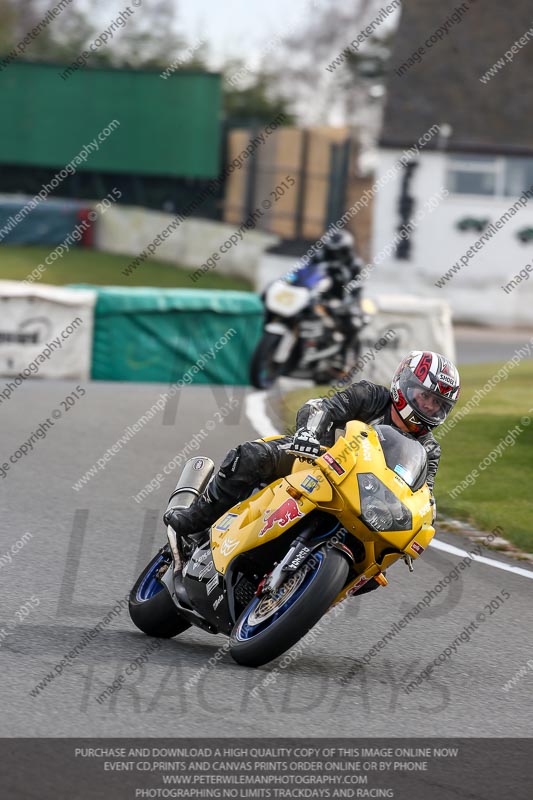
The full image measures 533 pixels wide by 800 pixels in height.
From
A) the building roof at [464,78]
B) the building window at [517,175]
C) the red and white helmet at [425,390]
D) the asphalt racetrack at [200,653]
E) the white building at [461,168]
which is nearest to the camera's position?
the asphalt racetrack at [200,653]

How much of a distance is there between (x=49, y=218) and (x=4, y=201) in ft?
5.29

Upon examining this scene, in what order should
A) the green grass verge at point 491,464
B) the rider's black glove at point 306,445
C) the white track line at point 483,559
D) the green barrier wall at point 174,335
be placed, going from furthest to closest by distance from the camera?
the green barrier wall at point 174,335 < the green grass verge at point 491,464 < the white track line at point 483,559 < the rider's black glove at point 306,445

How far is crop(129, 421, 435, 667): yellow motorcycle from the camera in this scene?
18.4 feet

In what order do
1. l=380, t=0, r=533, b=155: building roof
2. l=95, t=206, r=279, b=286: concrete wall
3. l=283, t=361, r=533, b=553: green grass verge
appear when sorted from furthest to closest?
l=95, t=206, r=279, b=286: concrete wall → l=380, t=0, r=533, b=155: building roof → l=283, t=361, r=533, b=553: green grass verge

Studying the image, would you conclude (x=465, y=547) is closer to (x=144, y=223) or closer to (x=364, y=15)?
(x=144, y=223)

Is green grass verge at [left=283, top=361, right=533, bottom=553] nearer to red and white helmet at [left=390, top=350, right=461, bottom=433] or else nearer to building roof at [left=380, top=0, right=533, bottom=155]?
red and white helmet at [left=390, top=350, right=461, bottom=433]

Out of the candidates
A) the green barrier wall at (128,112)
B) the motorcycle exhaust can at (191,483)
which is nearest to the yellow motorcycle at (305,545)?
the motorcycle exhaust can at (191,483)

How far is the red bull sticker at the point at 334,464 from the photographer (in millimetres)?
5672

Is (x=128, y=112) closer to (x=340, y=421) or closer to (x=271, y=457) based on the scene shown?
(x=340, y=421)

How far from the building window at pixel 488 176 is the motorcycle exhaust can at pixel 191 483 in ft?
89.6

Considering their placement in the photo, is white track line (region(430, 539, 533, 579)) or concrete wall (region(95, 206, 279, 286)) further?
concrete wall (region(95, 206, 279, 286))

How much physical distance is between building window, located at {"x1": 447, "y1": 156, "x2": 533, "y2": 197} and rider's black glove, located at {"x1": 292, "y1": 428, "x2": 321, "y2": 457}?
28.2 metres

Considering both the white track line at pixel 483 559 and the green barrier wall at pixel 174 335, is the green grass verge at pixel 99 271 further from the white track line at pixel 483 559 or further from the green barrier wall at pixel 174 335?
the white track line at pixel 483 559

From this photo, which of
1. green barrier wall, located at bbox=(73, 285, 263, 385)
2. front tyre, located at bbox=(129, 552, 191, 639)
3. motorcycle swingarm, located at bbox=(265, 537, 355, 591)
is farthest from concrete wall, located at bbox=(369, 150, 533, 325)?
motorcycle swingarm, located at bbox=(265, 537, 355, 591)
